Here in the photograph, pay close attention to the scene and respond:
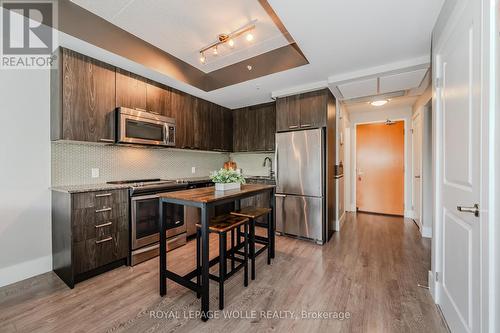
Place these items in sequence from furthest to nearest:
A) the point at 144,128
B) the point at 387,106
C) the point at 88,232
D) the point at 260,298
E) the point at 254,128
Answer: the point at 387,106, the point at 254,128, the point at 144,128, the point at 88,232, the point at 260,298

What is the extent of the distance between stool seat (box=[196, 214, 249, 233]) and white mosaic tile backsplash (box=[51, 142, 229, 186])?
1808 millimetres

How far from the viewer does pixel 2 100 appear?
2057 millimetres

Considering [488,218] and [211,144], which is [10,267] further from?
[488,218]

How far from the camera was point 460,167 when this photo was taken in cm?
137

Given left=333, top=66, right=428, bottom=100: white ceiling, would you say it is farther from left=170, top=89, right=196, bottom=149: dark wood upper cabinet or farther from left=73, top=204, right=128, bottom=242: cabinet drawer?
left=73, top=204, right=128, bottom=242: cabinet drawer

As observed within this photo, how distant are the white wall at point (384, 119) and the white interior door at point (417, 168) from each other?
0.20 m

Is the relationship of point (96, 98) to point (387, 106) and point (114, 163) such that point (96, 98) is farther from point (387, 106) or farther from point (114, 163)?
point (387, 106)

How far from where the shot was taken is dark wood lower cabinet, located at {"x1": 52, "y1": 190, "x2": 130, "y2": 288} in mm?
2041

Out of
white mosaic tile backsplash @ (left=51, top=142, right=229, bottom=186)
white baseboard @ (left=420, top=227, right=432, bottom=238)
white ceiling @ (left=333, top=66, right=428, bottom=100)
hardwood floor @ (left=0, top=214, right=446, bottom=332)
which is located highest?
white ceiling @ (left=333, top=66, right=428, bottom=100)

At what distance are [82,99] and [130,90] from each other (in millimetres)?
577

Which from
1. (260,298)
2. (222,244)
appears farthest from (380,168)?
(222,244)

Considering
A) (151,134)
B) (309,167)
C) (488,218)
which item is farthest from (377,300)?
(151,134)

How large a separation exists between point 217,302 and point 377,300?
4.67 feet

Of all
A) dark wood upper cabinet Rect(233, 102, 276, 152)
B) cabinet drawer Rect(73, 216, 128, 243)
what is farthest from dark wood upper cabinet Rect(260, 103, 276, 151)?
cabinet drawer Rect(73, 216, 128, 243)
